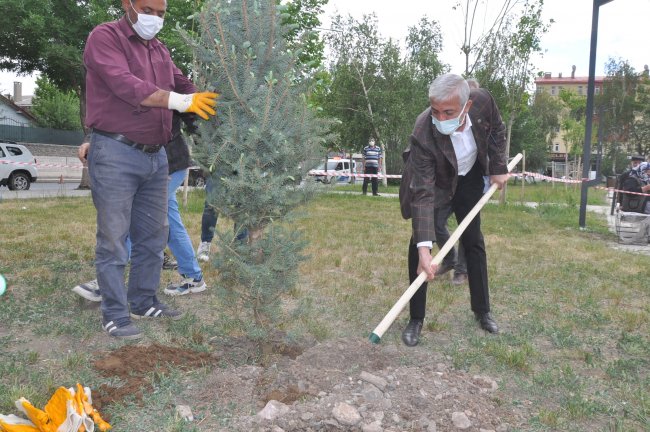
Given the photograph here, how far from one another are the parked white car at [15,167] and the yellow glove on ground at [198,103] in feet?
50.5

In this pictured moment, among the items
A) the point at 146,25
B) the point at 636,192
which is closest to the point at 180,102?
the point at 146,25

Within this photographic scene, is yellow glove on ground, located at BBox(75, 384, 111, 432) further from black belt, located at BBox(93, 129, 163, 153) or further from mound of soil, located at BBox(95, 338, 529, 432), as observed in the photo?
black belt, located at BBox(93, 129, 163, 153)

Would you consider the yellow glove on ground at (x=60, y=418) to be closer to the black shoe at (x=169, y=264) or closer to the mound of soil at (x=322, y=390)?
the mound of soil at (x=322, y=390)

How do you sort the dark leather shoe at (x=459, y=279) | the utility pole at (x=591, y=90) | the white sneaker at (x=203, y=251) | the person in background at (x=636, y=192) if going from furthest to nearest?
1. the person in background at (x=636, y=192)
2. the utility pole at (x=591, y=90)
3. the white sneaker at (x=203, y=251)
4. the dark leather shoe at (x=459, y=279)

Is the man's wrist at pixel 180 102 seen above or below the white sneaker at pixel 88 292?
above

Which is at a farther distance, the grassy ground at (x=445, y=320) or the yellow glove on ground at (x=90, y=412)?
the grassy ground at (x=445, y=320)

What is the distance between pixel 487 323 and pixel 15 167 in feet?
53.3

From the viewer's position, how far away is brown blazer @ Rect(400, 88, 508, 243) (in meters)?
3.16

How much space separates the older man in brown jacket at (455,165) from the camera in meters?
3.01

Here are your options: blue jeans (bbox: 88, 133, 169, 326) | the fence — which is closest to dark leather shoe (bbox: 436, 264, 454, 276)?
blue jeans (bbox: 88, 133, 169, 326)

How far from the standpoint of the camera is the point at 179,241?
406cm

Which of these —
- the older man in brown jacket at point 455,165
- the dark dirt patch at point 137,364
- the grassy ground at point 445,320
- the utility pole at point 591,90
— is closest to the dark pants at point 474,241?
the older man in brown jacket at point 455,165

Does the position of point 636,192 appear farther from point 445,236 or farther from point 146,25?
point 146,25

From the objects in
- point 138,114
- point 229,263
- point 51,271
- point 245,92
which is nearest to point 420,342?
point 229,263
